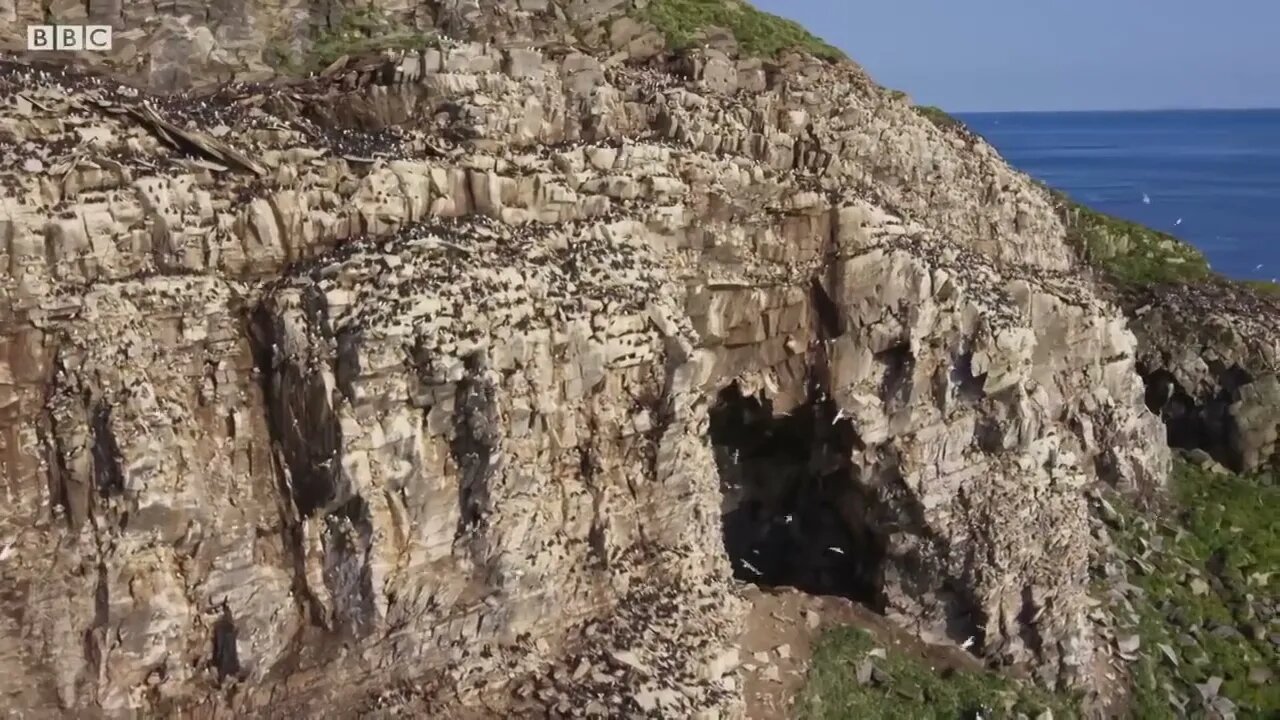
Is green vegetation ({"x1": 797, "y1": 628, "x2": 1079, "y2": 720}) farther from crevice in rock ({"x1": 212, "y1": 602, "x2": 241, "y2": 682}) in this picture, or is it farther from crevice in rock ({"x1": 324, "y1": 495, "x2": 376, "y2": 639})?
crevice in rock ({"x1": 212, "y1": 602, "x2": 241, "y2": 682})

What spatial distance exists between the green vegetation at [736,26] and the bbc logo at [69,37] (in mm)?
14381

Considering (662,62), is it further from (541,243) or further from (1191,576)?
(1191,576)

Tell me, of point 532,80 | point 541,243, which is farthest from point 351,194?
point 532,80

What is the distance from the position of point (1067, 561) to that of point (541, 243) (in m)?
14.5

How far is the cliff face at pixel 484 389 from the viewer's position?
1644 centimetres

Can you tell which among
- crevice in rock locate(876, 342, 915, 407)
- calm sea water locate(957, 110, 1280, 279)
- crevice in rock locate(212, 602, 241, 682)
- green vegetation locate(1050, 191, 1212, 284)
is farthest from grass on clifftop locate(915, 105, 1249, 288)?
calm sea water locate(957, 110, 1280, 279)

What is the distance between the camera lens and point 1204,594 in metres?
28.8

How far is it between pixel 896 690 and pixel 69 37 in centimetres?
2225

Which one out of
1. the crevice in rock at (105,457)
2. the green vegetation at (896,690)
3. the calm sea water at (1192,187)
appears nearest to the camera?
the crevice in rock at (105,457)

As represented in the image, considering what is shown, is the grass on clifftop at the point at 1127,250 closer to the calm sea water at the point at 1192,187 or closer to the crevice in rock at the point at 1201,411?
the crevice in rock at the point at 1201,411

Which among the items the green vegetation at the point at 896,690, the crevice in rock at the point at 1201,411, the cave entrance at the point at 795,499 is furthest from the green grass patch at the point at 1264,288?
the green vegetation at the point at 896,690

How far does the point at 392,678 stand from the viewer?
1838cm

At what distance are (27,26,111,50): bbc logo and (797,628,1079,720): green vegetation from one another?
Answer: 20029mm

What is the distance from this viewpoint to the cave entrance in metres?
26.3
